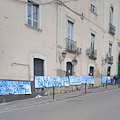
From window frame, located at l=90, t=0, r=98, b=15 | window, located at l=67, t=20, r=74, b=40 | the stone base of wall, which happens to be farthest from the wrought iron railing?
window frame, located at l=90, t=0, r=98, b=15

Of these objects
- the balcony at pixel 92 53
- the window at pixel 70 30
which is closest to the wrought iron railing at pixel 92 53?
the balcony at pixel 92 53

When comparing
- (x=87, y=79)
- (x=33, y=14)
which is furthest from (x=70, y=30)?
(x=87, y=79)

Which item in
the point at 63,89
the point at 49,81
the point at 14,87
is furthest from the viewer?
the point at 63,89

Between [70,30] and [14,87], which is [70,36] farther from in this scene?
[14,87]

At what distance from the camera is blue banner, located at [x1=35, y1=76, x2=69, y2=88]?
10.4 metres

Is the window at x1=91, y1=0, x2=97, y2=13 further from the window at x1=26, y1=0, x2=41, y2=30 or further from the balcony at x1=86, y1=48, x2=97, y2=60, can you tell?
the window at x1=26, y1=0, x2=41, y2=30

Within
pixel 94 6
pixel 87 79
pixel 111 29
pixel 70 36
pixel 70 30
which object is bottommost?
pixel 87 79

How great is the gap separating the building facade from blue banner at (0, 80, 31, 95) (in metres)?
0.30

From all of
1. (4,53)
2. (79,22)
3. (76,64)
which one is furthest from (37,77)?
(79,22)

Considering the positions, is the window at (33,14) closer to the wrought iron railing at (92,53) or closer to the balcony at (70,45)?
the balcony at (70,45)

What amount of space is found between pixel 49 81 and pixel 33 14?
5142 mm

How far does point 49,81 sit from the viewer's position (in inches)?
442

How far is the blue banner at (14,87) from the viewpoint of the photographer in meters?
8.28

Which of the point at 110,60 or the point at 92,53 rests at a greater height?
the point at 92,53
